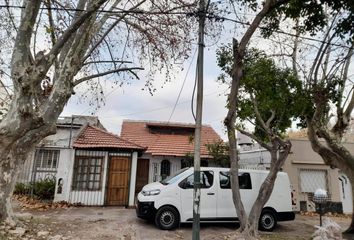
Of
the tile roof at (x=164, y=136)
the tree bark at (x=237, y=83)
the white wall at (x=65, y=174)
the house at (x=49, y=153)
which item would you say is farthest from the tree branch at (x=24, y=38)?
the tile roof at (x=164, y=136)

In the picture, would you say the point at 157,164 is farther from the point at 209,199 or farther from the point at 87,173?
the point at 209,199

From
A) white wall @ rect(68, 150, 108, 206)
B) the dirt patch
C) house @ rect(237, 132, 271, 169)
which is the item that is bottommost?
the dirt patch

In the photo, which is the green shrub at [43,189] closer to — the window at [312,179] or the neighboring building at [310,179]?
the neighboring building at [310,179]

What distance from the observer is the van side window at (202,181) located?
10112mm

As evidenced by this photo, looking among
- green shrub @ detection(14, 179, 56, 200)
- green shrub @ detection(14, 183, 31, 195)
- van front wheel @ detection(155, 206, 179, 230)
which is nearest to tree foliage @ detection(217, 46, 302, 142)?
van front wheel @ detection(155, 206, 179, 230)

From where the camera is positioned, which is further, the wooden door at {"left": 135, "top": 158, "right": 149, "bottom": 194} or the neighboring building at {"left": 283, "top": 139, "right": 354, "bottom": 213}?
the wooden door at {"left": 135, "top": 158, "right": 149, "bottom": 194}

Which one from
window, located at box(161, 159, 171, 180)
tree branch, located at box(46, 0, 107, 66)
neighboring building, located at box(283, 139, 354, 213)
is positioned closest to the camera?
tree branch, located at box(46, 0, 107, 66)

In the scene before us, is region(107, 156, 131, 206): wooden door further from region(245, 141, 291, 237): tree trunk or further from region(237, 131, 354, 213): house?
region(237, 131, 354, 213): house

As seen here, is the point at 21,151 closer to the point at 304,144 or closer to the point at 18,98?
the point at 18,98

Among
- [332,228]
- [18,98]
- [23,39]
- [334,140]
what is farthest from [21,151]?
[334,140]

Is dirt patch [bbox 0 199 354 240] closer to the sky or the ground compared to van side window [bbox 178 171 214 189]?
closer to the ground

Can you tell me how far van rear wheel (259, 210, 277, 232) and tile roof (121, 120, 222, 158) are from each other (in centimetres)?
694

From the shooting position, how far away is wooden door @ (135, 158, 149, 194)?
58.6ft

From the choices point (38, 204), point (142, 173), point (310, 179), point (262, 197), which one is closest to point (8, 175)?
point (38, 204)
